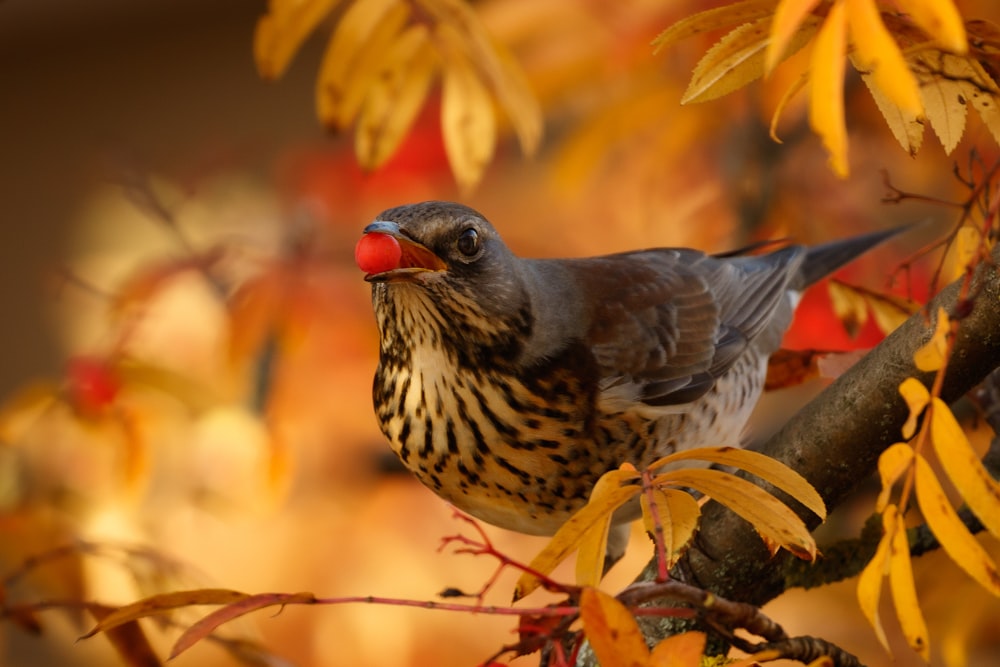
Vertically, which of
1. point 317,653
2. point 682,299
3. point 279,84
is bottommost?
point 317,653

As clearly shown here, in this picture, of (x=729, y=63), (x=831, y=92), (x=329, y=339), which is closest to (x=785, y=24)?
(x=831, y=92)

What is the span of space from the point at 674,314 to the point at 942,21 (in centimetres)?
115

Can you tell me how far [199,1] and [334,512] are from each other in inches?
91.6

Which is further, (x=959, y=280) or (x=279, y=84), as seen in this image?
(x=279, y=84)

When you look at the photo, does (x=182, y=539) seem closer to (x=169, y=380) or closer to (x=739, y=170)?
(x=169, y=380)

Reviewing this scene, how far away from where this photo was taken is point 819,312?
2471mm

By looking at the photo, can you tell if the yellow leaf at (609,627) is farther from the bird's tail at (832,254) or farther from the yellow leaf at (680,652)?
the bird's tail at (832,254)

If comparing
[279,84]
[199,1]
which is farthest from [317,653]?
[199,1]

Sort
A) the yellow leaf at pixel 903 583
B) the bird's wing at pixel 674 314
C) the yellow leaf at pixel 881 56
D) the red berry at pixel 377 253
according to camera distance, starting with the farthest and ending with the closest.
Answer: the bird's wing at pixel 674 314 < the red berry at pixel 377 253 < the yellow leaf at pixel 903 583 < the yellow leaf at pixel 881 56

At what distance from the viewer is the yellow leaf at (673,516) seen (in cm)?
96

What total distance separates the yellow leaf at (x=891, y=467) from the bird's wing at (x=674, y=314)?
78 cm

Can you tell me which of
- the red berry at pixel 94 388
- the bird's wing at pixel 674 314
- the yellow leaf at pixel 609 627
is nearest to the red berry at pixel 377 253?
the bird's wing at pixel 674 314

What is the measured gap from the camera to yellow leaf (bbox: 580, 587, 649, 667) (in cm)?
81

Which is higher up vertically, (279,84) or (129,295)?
(279,84)
